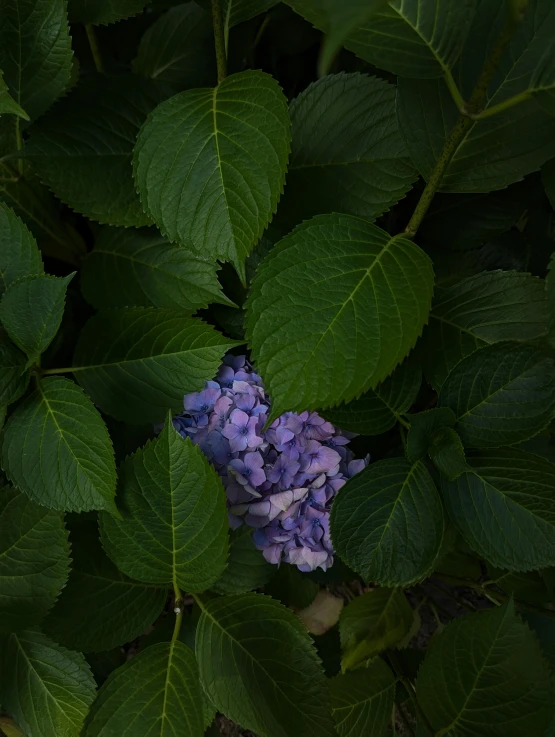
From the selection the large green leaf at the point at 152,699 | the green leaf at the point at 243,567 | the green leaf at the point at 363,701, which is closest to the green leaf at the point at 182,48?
the green leaf at the point at 243,567

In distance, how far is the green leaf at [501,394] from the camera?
2.43 ft

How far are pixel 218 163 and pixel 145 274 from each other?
243mm

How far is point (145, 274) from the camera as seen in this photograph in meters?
0.91

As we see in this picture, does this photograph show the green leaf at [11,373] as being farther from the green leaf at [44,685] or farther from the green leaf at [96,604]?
the green leaf at [44,685]

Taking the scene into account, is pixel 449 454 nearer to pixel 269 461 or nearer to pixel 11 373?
pixel 269 461

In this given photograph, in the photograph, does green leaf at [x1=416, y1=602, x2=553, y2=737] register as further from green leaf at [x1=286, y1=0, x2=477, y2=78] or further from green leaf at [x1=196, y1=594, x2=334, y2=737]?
green leaf at [x1=286, y1=0, x2=477, y2=78]

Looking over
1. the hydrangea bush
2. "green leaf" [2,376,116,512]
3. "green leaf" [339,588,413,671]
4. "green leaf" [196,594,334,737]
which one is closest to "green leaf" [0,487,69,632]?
the hydrangea bush

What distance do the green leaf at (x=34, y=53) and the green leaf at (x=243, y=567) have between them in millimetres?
656

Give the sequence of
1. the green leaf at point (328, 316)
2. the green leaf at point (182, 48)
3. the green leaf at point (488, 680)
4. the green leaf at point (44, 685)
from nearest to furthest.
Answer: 1. the green leaf at point (328, 316)
2. the green leaf at point (488, 680)
3. the green leaf at point (44, 685)
4. the green leaf at point (182, 48)

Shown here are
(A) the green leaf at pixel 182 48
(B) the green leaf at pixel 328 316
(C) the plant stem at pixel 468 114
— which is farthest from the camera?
(A) the green leaf at pixel 182 48

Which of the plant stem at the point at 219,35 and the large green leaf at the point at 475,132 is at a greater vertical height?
the plant stem at the point at 219,35

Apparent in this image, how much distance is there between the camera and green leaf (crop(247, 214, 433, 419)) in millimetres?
666

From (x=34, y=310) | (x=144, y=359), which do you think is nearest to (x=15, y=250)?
(x=34, y=310)

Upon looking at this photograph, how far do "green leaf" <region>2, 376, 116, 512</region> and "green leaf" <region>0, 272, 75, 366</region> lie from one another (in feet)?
0.21
